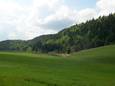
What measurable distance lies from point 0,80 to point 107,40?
15729 cm

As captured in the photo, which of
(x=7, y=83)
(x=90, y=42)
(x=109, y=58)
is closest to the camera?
(x=7, y=83)

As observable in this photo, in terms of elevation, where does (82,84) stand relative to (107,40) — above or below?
below

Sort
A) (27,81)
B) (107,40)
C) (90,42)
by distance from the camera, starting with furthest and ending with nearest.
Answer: (90,42)
(107,40)
(27,81)

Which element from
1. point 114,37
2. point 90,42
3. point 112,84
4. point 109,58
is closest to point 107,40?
point 114,37

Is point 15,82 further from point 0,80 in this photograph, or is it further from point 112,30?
point 112,30

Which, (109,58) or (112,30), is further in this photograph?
(112,30)

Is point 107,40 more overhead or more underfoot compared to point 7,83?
more overhead

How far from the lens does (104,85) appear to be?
30922mm

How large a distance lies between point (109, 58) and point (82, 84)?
45.2 metres

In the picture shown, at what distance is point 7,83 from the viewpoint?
85.8 ft

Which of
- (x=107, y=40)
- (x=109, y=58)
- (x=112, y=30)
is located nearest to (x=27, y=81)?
(x=109, y=58)

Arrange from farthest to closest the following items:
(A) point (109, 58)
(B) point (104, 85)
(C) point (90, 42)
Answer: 1. (C) point (90, 42)
2. (A) point (109, 58)
3. (B) point (104, 85)

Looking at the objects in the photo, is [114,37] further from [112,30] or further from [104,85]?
[104,85]

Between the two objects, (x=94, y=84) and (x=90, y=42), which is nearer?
(x=94, y=84)
